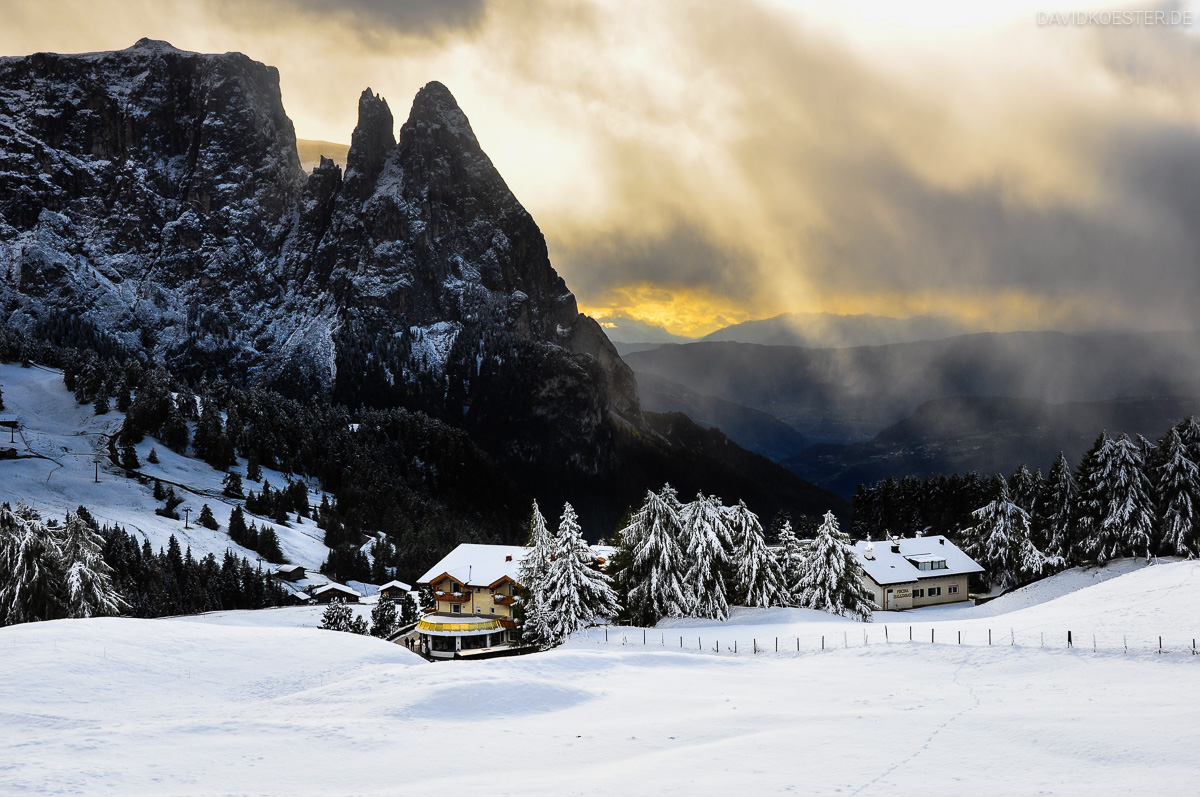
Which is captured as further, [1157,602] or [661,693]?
[1157,602]

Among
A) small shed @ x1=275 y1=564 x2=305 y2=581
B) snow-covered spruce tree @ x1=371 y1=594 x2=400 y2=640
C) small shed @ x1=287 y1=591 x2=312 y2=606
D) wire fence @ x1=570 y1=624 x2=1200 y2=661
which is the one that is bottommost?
small shed @ x1=287 y1=591 x2=312 y2=606

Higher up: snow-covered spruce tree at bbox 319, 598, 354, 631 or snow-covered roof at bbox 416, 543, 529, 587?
snow-covered roof at bbox 416, 543, 529, 587

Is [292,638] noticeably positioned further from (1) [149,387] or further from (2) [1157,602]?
(1) [149,387]

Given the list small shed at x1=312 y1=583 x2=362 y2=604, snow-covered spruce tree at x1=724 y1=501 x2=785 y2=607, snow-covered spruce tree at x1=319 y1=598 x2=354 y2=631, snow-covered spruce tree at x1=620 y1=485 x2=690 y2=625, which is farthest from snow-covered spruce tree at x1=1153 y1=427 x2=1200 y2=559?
small shed at x1=312 y1=583 x2=362 y2=604

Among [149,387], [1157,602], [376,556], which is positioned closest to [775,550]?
[1157,602]

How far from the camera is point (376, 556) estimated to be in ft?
413

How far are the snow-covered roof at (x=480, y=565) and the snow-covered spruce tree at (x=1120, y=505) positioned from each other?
48926mm

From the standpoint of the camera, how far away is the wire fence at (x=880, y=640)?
29.7 meters

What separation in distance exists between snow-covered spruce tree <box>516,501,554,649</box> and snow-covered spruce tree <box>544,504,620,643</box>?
349 millimetres

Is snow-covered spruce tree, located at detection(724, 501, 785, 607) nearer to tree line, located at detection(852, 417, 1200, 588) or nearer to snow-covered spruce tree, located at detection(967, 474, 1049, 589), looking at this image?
tree line, located at detection(852, 417, 1200, 588)

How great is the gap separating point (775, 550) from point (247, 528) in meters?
95.8

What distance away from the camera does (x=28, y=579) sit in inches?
2060

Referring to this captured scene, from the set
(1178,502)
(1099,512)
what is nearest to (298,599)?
(1099,512)

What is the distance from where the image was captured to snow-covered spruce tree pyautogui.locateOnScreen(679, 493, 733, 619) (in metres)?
50.0
